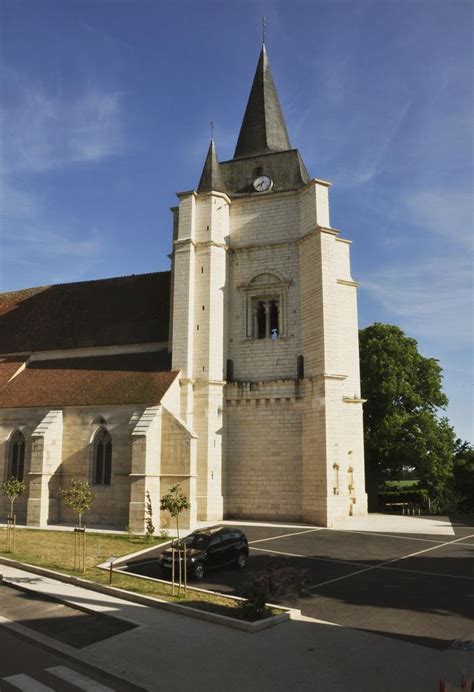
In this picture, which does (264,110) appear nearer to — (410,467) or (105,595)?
(410,467)

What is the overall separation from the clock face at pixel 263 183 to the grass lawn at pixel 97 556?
60.1 feet

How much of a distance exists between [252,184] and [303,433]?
1353cm

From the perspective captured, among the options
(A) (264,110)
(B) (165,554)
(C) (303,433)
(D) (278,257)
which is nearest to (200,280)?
(D) (278,257)

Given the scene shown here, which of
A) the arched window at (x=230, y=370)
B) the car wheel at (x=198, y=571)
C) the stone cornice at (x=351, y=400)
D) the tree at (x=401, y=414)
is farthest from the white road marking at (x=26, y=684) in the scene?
the tree at (x=401, y=414)

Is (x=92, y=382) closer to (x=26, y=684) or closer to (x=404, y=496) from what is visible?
(x=26, y=684)

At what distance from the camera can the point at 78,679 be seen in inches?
279

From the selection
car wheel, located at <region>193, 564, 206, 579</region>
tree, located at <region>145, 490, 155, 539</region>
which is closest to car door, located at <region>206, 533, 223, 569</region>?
car wheel, located at <region>193, 564, 206, 579</region>

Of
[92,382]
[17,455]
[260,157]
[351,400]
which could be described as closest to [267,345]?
[351,400]

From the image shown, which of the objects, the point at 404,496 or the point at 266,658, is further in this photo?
the point at 404,496

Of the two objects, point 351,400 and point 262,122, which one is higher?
point 262,122

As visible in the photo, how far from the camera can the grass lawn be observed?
1062 centimetres

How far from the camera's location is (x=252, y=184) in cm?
2850

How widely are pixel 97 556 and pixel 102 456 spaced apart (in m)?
8.56

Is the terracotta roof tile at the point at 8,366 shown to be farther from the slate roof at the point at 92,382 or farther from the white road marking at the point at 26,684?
the white road marking at the point at 26,684
